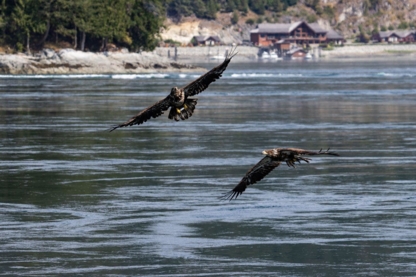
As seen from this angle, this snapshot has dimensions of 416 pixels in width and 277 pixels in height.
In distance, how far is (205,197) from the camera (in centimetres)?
2681

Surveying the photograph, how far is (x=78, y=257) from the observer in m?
20.2

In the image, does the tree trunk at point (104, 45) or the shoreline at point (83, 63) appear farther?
the tree trunk at point (104, 45)

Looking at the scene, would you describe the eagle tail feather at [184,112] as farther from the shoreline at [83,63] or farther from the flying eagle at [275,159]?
the shoreline at [83,63]

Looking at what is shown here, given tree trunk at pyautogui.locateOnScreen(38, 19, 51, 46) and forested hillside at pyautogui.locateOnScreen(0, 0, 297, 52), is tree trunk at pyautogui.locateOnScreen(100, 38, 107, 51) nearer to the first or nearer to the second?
forested hillside at pyautogui.locateOnScreen(0, 0, 297, 52)

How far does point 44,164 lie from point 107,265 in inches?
557

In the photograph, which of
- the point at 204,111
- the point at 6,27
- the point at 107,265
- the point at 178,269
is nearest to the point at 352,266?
the point at 178,269

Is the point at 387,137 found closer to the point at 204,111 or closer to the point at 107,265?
the point at 204,111

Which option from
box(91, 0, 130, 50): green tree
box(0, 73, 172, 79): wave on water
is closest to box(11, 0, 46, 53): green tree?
box(91, 0, 130, 50): green tree

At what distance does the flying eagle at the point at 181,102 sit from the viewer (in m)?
16.6

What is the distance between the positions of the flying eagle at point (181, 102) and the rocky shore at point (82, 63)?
298ft

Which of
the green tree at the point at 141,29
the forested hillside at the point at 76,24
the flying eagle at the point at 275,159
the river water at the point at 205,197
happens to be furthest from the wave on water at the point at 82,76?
the flying eagle at the point at 275,159

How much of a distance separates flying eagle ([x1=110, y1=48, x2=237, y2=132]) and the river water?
3.01 meters

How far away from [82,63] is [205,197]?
84877mm

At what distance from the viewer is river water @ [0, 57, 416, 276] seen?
65.7ft
